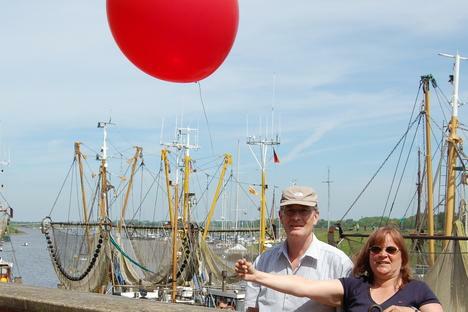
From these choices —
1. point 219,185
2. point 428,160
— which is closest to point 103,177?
point 219,185

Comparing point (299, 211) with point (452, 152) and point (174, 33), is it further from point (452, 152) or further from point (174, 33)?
point (452, 152)

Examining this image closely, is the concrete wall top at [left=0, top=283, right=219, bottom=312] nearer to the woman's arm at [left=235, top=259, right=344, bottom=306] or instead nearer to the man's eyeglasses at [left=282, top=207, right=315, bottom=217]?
the woman's arm at [left=235, top=259, right=344, bottom=306]

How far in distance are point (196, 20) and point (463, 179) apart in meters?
13.5

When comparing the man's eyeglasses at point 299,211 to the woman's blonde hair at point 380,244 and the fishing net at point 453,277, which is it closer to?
the woman's blonde hair at point 380,244

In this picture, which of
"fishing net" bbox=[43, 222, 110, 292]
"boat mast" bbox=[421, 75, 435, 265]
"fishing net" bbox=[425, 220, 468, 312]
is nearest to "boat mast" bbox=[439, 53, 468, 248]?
"boat mast" bbox=[421, 75, 435, 265]

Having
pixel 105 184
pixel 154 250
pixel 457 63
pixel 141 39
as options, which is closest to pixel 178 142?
pixel 105 184

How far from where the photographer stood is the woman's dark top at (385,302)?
3643mm

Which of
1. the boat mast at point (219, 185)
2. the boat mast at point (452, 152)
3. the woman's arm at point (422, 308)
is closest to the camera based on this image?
the woman's arm at point (422, 308)

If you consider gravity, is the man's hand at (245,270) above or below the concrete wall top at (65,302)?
above

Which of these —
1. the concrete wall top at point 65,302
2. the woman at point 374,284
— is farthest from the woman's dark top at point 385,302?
the concrete wall top at point 65,302

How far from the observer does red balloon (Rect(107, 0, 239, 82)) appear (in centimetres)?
476

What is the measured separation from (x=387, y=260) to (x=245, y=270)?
758 millimetres

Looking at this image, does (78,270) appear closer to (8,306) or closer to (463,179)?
(463,179)

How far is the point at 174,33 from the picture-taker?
4805 millimetres
